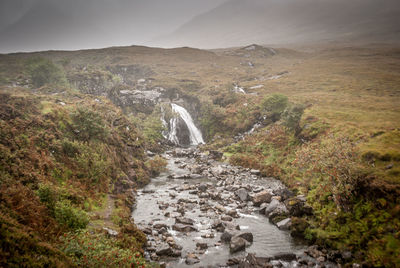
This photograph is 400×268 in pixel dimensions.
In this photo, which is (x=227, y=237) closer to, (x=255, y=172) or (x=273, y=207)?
(x=273, y=207)

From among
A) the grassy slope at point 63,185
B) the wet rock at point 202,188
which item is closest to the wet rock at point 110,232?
the grassy slope at point 63,185

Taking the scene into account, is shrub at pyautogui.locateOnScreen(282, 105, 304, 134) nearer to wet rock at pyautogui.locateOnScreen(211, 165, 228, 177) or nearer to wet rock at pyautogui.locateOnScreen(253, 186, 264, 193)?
wet rock at pyautogui.locateOnScreen(211, 165, 228, 177)

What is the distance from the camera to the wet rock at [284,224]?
1809 centimetres

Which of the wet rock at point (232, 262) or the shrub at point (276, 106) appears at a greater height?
the shrub at point (276, 106)

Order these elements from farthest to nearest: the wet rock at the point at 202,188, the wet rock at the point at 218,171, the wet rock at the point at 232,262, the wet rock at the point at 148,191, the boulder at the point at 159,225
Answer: the wet rock at the point at 218,171 < the wet rock at the point at 202,188 < the wet rock at the point at 148,191 < the boulder at the point at 159,225 < the wet rock at the point at 232,262

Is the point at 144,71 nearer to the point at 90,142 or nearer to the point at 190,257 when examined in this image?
the point at 90,142

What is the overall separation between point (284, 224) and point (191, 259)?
8411 mm

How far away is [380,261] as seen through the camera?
488 inches

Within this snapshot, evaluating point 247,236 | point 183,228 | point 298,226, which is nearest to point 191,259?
point 183,228

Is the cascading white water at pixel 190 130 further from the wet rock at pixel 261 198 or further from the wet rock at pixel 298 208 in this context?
the wet rock at pixel 298 208

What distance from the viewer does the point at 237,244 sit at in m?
15.5

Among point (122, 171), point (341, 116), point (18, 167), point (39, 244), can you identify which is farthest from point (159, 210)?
point (341, 116)

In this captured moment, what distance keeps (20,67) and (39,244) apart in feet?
314

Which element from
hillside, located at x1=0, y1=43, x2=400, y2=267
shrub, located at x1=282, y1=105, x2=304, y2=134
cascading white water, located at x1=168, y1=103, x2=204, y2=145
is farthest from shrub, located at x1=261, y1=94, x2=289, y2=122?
cascading white water, located at x1=168, y1=103, x2=204, y2=145
